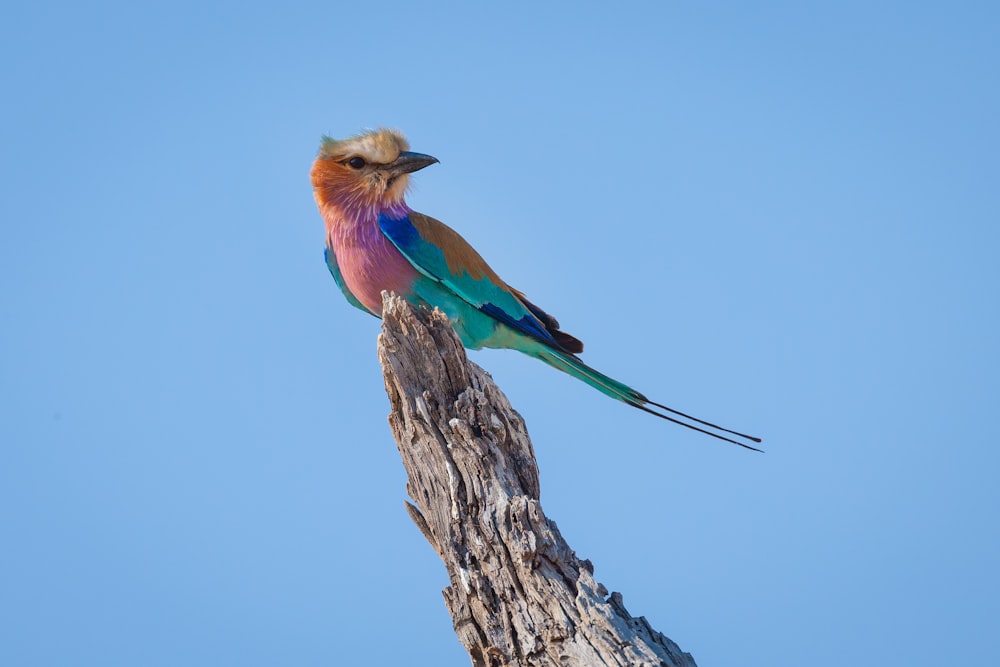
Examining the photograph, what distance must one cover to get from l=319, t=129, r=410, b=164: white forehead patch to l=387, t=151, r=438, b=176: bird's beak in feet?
0.12

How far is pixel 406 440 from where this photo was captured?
4926 mm

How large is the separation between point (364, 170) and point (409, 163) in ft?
0.90

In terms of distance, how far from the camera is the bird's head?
6273mm

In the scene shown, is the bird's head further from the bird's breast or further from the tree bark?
the tree bark

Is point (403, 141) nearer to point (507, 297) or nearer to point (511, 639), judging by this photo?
point (507, 297)

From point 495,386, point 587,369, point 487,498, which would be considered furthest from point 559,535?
point 587,369

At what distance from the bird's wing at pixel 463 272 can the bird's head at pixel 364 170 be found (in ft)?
0.67

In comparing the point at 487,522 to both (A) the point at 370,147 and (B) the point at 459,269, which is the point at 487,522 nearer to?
(B) the point at 459,269

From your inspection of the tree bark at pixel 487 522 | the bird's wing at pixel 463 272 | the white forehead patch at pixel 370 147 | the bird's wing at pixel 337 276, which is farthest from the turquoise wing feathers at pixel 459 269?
the tree bark at pixel 487 522

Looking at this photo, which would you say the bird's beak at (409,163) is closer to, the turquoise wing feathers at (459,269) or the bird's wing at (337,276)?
the turquoise wing feathers at (459,269)

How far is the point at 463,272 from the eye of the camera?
6195 mm

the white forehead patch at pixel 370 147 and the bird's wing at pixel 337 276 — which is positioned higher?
the white forehead patch at pixel 370 147

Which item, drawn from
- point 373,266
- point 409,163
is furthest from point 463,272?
point 409,163

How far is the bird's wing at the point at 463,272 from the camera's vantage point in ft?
20.0
